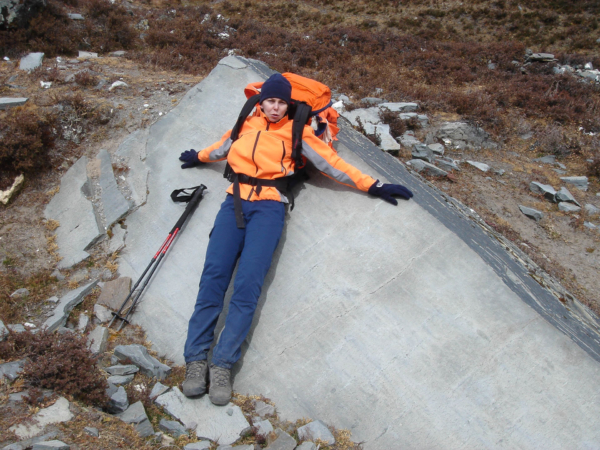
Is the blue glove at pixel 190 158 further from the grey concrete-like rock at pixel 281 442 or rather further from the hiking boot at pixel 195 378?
the grey concrete-like rock at pixel 281 442

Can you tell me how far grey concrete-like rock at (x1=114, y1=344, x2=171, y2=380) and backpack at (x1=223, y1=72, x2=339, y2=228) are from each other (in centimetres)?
148

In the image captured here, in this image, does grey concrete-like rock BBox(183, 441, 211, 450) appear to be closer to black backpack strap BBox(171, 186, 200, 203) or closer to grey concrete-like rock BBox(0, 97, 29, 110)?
black backpack strap BBox(171, 186, 200, 203)

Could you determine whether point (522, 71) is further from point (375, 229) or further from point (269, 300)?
point (269, 300)

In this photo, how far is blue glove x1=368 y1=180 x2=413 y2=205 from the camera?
4.57 m

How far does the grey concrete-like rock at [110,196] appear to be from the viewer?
17.3 feet

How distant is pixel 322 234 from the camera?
463 centimetres

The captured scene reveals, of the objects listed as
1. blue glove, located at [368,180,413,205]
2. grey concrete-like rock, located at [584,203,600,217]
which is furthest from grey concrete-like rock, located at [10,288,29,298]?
grey concrete-like rock, located at [584,203,600,217]

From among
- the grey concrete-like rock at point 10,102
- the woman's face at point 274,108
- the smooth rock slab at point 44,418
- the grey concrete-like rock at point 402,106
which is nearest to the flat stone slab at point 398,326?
the woman's face at point 274,108

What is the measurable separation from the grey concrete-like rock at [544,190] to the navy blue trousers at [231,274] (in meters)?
5.24

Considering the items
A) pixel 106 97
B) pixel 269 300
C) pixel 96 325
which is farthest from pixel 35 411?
pixel 106 97

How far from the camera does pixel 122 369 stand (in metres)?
3.63

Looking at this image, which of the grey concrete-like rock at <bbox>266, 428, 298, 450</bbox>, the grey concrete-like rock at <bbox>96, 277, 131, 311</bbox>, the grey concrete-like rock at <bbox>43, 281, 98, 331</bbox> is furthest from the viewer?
the grey concrete-like rock at <bbox>96, 277, 131, 311</bbox>

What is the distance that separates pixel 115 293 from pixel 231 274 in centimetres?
145

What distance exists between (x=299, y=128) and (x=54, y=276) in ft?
10.6
